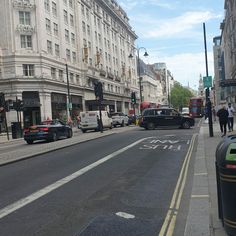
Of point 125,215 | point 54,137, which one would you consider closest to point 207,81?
point 54,137

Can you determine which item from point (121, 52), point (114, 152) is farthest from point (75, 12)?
point (114, 152)

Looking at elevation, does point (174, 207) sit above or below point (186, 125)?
below

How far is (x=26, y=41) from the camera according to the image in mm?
56688

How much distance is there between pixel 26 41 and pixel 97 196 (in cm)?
5018

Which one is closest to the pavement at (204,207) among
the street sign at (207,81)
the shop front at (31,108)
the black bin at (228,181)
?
the black bin at (228,181)

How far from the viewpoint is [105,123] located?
140 ft

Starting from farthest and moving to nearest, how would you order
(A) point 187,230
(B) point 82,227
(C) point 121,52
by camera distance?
(C) point 121,52, (B) point 82,227, (A) point 187,230

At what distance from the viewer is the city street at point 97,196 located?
6.65m

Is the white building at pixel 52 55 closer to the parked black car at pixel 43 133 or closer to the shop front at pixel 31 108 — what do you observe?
the shop front at pixel 31 108

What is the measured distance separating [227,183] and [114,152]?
12.8 meters

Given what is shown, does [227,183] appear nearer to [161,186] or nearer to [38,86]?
[161,186]

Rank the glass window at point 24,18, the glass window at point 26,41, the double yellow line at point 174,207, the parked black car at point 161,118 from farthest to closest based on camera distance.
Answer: the glass window at point 24,18, the glass window at point 26,41, the parked black car at point 161,118, the double yellow line at point 174,207

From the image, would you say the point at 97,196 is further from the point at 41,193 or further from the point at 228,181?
the point at 228,181

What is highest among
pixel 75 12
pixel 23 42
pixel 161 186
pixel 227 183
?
pixel 75 12
